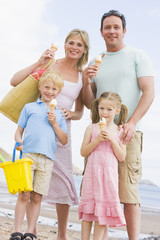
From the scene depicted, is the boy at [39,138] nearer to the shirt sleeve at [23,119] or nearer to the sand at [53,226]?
the shirt sleeve at [23,119]

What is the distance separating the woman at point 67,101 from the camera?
424 cm

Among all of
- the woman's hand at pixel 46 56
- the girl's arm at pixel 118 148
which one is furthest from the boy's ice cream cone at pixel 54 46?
the girl's arm at pixel 118 148

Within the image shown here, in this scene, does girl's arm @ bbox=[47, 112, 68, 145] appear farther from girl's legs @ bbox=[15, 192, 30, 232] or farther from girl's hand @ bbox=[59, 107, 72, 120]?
girl's legs @ bbox=[15, 192, 30, 232]

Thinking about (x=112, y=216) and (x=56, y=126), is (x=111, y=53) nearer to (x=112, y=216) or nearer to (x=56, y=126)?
(x=56, y=126)

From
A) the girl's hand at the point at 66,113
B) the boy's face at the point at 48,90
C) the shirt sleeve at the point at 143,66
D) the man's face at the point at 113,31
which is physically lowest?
the girl's hand at the point at 66,113

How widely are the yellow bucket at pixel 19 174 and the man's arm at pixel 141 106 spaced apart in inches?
42.3

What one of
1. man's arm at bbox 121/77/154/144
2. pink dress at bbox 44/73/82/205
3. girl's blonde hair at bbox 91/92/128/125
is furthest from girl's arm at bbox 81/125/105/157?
pink dress at bbox 44/73/82/205

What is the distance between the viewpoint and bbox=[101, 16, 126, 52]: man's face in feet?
13.4

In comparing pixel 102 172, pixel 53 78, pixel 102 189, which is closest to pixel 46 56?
pixel 53 78

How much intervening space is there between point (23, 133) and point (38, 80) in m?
0.64

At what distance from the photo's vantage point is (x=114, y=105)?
3719 mm

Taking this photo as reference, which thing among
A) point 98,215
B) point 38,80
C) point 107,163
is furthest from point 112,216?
point 38,80

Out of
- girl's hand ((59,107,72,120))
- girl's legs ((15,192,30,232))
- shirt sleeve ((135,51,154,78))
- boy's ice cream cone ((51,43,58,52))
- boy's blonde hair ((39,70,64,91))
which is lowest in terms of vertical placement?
girl's legs ((15,192,30,232))

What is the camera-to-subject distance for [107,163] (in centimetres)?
361
